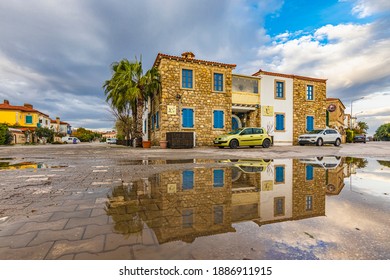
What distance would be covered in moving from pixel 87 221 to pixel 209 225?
122cm

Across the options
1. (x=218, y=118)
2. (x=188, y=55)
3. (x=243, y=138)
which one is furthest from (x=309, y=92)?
(x=188, y=55)

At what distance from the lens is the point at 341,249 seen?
1519 millimetres

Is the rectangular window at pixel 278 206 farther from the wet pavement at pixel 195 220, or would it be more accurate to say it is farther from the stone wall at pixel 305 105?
the stone wall at pixel 305 105

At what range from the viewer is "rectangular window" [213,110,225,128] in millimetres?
16859

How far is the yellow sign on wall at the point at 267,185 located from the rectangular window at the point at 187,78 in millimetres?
13319

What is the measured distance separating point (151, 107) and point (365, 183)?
688 inches

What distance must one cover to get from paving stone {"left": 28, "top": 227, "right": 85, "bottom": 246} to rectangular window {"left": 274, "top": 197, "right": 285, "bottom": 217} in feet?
6.38

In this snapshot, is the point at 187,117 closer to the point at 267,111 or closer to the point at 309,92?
the point at 267,111

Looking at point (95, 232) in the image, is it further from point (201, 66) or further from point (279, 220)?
point (201, 66)

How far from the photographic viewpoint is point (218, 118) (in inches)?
668

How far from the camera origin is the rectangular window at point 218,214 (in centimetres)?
206
